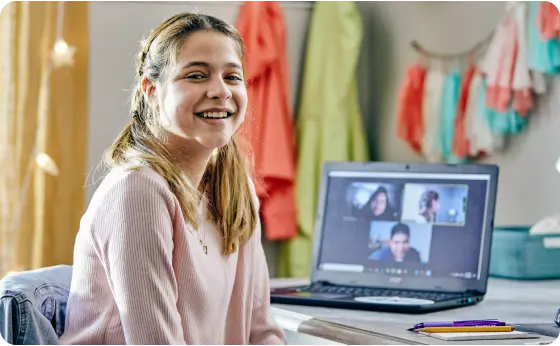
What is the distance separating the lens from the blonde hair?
1.32 metres

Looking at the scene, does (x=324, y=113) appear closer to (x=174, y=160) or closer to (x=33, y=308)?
(x=174, y=160)

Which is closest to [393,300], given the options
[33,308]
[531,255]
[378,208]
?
[378,208]

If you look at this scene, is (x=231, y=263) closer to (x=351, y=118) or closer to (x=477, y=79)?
(x=477, y=79)

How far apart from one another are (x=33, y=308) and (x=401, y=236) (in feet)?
2.84

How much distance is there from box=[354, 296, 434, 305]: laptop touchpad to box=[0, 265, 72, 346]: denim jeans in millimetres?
579

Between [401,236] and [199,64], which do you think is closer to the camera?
[199,64]

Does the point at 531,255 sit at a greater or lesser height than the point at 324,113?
lesser

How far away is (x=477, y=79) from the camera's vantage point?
2.35 metres

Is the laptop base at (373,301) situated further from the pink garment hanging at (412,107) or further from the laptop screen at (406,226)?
the pink garment hanging at (412,107)

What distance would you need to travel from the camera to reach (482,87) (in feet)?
7.63

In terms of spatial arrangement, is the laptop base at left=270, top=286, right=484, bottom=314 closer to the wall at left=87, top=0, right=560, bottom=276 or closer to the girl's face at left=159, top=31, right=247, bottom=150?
the girl's face at left=159, top=31, right=247, bottom=150

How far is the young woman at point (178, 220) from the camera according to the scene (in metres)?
1.22

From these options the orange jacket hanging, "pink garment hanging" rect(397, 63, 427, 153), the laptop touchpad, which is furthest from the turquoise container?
the orange jacket hanging

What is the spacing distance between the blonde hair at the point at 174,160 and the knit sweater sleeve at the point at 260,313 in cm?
4
